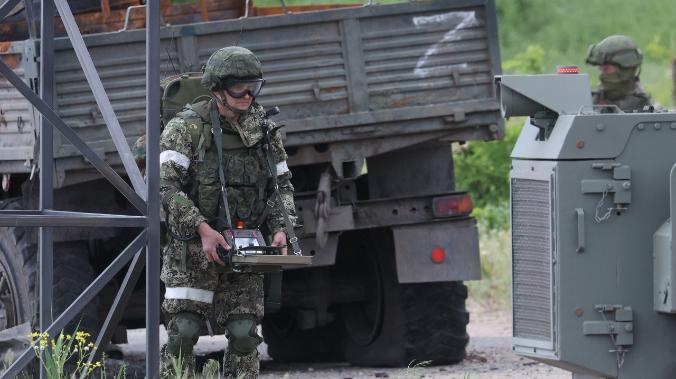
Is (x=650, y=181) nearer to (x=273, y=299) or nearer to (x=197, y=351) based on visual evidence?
(x=273, y=299)

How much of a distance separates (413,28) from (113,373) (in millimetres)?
2571

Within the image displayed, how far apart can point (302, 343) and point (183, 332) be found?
371 centimetres

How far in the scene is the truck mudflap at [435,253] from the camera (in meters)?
9.98

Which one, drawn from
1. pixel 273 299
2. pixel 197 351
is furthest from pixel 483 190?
pixel 273 299

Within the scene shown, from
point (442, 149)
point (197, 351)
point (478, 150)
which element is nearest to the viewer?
point (442, 149)

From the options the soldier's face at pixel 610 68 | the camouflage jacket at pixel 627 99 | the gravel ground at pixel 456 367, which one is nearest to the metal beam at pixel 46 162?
the gravel ground at pixel 456 367

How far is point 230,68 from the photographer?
7.52 m

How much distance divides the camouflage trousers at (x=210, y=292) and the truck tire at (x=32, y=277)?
1759mm

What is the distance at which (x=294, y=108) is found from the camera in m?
9.55

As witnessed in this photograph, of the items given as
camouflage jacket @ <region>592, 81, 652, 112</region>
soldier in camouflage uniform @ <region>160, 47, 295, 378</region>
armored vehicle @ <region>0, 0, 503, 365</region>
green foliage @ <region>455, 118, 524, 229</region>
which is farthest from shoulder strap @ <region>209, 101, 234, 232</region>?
green foliage @ <region>455, 118, 524, 229</region>

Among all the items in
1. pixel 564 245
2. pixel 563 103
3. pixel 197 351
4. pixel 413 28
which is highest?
pixel 413 28

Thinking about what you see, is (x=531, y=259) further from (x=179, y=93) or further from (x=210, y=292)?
(x=179, y=93)

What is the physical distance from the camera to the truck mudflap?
32.7ft

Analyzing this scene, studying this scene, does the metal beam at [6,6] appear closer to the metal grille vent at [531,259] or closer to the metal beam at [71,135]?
the metal beam at [71,135]
